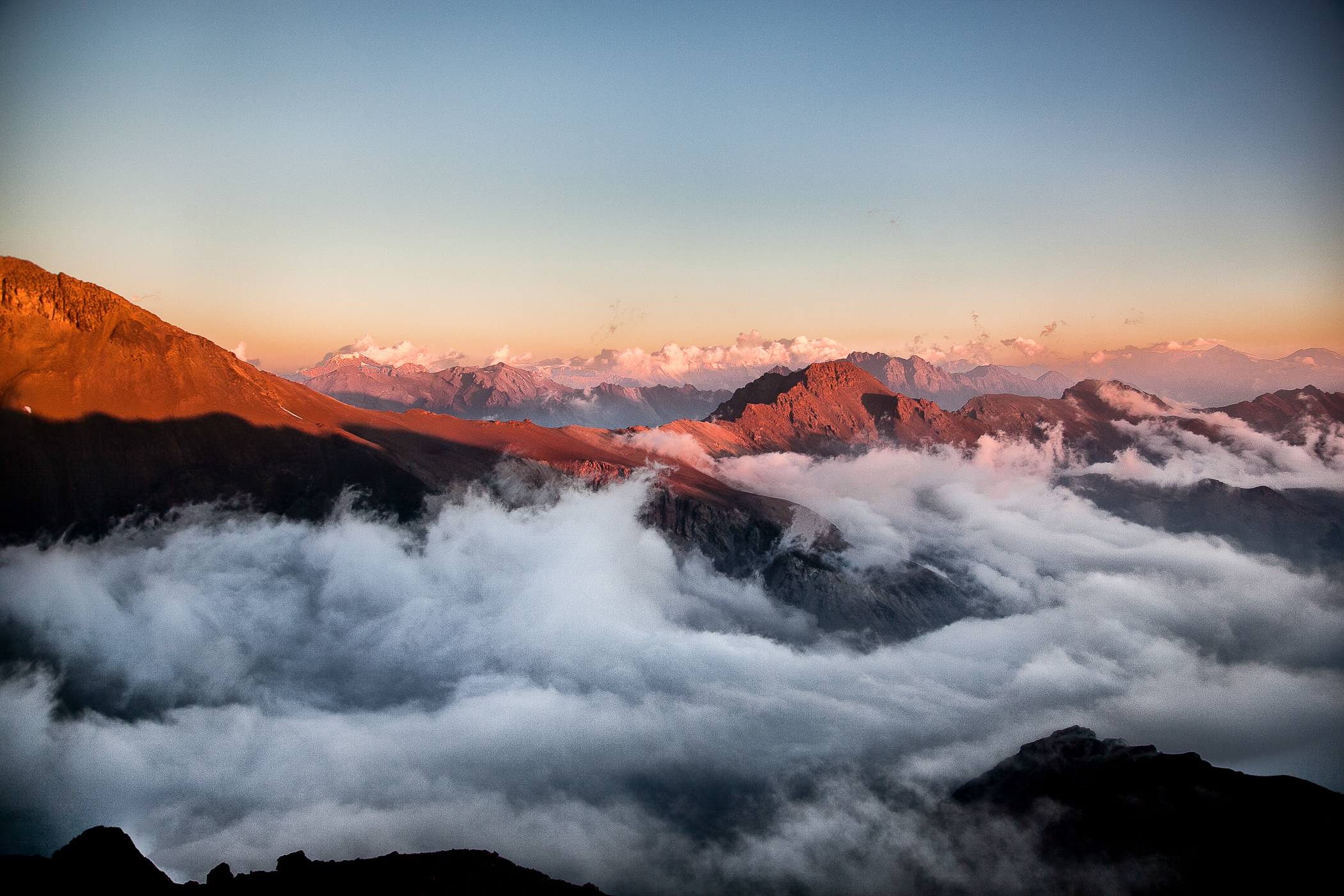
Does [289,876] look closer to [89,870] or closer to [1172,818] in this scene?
[89,870]

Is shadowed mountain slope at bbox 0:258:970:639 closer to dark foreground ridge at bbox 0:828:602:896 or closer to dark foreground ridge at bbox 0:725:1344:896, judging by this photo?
dark foreground ridge at bbox 0:828:602:896

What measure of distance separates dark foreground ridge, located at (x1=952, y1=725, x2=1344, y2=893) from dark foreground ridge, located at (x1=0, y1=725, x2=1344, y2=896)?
0.16 meters

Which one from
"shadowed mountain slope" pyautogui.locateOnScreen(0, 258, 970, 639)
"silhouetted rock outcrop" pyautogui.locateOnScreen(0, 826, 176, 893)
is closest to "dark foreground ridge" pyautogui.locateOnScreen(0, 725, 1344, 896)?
"silhouetted rock outcrop" pyautogui.locateOnScreen(0, 826, 176, 893)

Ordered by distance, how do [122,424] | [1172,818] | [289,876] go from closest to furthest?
[289,876], [1172,818], [122,424]

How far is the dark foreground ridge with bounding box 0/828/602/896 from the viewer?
49.2m

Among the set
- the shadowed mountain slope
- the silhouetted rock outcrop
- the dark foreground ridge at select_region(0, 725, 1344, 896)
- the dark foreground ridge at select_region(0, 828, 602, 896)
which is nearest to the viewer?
the silhouetted rock outcrop

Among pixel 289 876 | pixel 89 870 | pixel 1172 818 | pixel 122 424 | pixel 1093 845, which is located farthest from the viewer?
pixel 122 424

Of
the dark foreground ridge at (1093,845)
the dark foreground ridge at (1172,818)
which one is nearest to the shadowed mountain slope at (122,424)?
the dark foreground ridge at (1093,845)

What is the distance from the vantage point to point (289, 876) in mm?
55094

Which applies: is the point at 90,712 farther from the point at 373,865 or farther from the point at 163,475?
the point at 373,865

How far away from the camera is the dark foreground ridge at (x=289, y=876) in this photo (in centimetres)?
4919

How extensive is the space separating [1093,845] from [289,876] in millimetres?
106336

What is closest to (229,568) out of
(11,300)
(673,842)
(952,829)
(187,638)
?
(187,638)

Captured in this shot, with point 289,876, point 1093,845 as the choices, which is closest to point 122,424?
point 289,876
